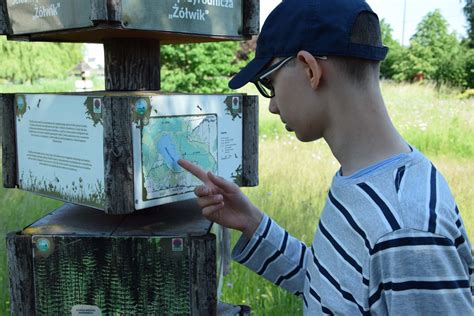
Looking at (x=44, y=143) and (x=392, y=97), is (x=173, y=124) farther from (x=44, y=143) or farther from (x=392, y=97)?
(x=392, y=97)

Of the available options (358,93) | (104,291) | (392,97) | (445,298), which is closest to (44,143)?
(104,291)

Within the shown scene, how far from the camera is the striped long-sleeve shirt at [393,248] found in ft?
3.40

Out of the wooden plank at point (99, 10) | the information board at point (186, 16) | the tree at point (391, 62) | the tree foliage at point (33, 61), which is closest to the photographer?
the wooden plank at point (99, 10)

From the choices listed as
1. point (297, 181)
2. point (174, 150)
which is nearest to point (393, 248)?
point (174, 150)

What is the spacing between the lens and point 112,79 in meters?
2.03

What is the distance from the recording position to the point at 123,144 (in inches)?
62.9

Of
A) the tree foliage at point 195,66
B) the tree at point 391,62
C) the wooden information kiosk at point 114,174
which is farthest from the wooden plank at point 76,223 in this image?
the tree at point 391,62

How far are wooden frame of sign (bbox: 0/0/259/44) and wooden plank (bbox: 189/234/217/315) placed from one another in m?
0.69

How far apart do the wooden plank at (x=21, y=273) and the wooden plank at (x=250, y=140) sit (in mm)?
791

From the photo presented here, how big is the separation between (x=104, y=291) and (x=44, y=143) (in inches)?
21.0

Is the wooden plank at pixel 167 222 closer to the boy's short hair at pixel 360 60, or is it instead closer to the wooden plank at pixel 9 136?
the wooden plank at pixel 9 136

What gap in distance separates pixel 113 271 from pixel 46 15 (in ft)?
2.85

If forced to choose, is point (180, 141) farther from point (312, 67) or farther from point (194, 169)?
point (312, 67)

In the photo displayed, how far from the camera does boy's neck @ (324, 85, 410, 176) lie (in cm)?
122
